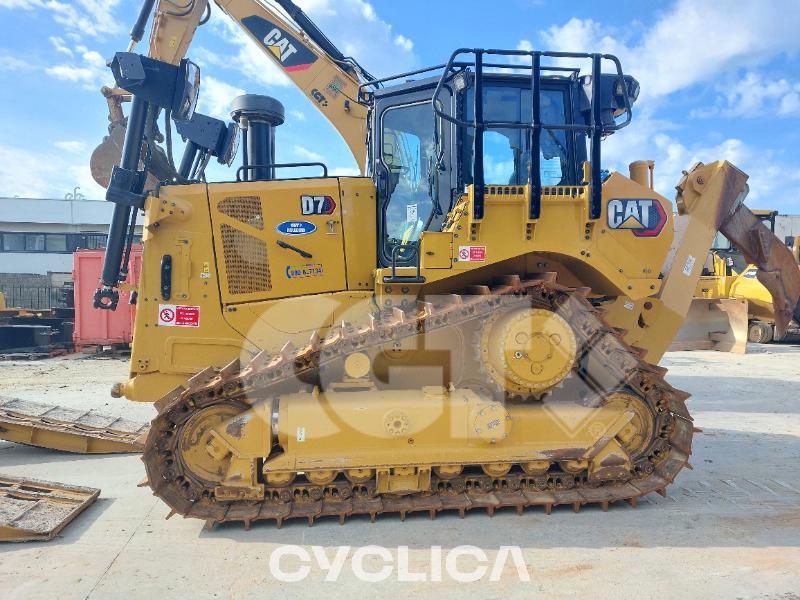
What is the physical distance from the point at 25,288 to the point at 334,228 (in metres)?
20.6

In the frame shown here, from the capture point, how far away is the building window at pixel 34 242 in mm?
40594

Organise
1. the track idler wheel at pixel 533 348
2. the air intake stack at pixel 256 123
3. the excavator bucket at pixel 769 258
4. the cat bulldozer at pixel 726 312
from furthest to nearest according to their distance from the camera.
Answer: the cat bulldozer at pixel 726 312 → the air intake stack at pixel 256 123 → the excavator bucket at pixel 769 258 → the track idler wheel at pixel 533 348

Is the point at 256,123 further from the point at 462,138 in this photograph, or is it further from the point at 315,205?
the point at 462,138

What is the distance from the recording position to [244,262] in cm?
513

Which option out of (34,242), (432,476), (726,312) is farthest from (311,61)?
(34,242)

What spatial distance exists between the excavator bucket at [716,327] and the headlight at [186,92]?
13.2 metres

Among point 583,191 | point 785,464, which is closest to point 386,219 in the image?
point 583,191

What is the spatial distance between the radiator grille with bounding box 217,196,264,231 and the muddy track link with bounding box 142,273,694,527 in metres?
1.30

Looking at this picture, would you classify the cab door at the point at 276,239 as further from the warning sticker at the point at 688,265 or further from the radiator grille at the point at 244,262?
the warning sticker at the point at 688,265

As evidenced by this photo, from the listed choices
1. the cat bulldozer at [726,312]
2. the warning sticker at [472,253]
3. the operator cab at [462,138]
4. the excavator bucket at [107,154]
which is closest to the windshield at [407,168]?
the operator cab at [462,138]

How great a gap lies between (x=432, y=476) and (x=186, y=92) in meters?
4.16

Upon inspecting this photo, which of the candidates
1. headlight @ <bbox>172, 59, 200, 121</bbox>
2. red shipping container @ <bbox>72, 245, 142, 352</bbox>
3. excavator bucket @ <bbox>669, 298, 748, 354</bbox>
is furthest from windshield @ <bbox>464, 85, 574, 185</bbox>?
red shipping container @ <bbox>72, 245, 142, 352</bbox>

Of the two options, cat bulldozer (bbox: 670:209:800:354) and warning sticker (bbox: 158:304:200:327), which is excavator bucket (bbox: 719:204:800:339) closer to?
warning sticker (bbox: 158:304:200:327)

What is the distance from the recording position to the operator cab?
489 cm
